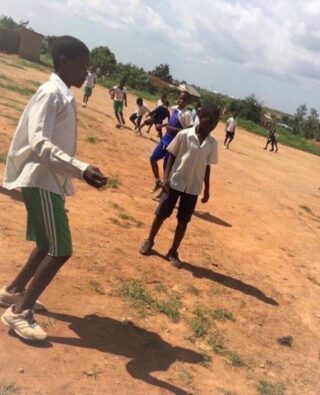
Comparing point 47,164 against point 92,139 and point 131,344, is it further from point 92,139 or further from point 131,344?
point 92,139

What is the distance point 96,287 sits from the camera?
4840mm

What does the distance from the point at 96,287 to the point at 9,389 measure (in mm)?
1787

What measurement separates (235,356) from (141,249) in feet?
6.80

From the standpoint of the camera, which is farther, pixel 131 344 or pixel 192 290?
pixel 192 290

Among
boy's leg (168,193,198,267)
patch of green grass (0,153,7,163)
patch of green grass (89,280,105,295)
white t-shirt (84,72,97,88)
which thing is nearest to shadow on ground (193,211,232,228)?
boy's leg (168,193,198,267)

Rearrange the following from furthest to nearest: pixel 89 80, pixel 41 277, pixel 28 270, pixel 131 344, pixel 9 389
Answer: pixel 89 80, pixel 131 344, pixel 28 270, pixel 41 277, pixel 9 389

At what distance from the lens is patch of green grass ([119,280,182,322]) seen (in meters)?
4.74

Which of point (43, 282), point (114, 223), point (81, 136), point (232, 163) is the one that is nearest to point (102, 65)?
point (232, 163)

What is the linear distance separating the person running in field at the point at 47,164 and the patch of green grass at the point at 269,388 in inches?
64.8

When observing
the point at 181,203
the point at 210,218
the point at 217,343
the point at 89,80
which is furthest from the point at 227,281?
the point at 89,80

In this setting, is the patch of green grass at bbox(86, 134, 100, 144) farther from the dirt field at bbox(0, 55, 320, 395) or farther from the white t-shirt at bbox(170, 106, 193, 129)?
the white t-shirt at bbox(170, 106, 193, 129)

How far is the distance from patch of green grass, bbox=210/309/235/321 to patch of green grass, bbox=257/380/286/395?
95 cm

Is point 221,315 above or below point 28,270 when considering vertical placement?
below

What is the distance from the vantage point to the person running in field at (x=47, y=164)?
3.33m
